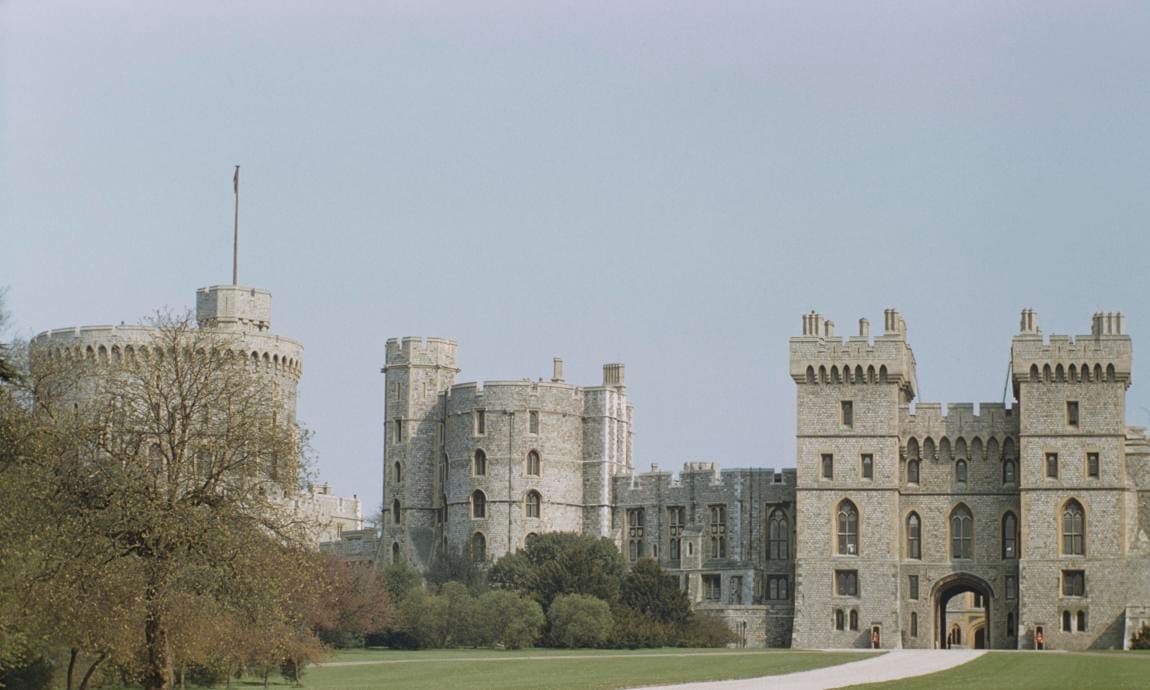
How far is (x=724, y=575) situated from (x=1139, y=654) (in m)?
22.0

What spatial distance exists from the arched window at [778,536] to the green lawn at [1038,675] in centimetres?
2071

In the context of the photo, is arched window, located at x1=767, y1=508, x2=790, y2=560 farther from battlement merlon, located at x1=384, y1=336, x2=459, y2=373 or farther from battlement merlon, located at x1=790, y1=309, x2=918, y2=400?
battlement merlon, located at x1=384, y1=336, x2=459, y2=373

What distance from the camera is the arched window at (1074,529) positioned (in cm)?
7844

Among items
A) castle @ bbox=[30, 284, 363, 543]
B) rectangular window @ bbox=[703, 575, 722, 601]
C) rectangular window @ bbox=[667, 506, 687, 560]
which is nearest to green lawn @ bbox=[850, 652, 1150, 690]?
rectangular window @ bbox=[703, 575, 722, 601]

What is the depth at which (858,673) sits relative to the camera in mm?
52406

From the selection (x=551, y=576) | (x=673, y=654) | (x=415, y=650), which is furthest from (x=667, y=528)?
(x=673, y=654)

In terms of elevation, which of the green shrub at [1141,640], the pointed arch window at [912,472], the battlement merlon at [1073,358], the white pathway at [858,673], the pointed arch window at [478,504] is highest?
the battlement merlon at [1073,358]

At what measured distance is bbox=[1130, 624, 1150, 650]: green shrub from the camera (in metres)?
74.8

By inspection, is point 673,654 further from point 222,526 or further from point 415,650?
point 222,526

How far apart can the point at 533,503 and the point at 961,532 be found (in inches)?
731

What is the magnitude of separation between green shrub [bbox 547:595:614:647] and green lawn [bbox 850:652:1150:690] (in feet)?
51.9

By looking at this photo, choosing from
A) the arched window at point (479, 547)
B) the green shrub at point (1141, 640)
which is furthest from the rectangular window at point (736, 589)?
the green shrub at point (1141, 640)

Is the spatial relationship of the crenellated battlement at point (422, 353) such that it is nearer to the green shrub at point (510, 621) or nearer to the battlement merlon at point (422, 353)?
the battlement merlon at point (422, 353)

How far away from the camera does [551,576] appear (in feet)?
265
